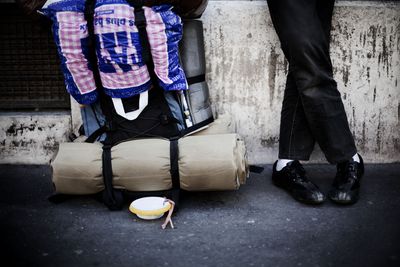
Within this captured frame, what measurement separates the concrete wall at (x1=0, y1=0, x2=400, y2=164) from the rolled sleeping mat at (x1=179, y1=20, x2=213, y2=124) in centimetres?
19

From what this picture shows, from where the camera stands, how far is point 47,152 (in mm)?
3285

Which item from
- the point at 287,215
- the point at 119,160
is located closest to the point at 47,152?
the point at 119,160

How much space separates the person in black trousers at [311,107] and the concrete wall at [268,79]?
0.22 meters

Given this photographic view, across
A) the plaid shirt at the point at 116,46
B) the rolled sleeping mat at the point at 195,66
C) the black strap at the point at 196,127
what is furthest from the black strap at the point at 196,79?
the black strap at the point at 196,127

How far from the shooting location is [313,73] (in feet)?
8.82

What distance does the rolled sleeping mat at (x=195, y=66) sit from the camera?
2.84 m

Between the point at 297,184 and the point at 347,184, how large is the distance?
0.94 feet

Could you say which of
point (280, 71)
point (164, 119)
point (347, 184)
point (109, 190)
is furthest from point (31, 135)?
point (347, 184)

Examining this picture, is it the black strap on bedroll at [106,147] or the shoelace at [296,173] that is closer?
the black strap on bedroll at [106,147]

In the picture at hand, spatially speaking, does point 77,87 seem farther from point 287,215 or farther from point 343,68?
point 343,68

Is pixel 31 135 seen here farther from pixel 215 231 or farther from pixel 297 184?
pixel 297 184

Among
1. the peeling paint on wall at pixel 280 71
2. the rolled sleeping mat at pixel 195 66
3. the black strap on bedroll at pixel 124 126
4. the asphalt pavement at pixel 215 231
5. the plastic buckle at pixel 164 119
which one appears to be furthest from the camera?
the peeling paint on wall at pixel 280 71

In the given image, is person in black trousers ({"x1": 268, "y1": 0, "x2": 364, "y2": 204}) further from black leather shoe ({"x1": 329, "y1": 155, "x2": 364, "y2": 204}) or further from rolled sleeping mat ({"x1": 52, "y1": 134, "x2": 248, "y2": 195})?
rolled sleeping mat ({"x1": 52, "y1": 134, "x2": 248, "y2": 195})

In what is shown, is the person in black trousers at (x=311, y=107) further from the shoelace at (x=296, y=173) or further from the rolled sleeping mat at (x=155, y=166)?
the rolled sleeping mat at (x=155, y=166)
